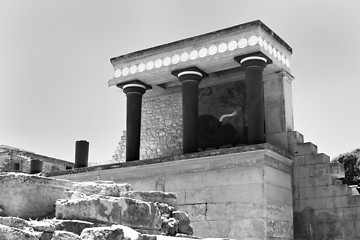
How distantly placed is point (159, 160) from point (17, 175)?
8.55m

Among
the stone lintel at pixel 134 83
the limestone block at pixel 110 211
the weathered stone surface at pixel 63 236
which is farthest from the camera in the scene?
the stone lintel at pixel 134 83

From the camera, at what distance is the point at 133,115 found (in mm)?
16578

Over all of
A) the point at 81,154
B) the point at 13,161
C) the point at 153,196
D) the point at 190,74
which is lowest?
the point at 153,196

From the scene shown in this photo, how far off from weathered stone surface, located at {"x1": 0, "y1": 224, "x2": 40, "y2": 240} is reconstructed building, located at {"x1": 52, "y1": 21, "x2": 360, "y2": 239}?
8.32m

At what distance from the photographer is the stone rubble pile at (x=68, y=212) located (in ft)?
16.0

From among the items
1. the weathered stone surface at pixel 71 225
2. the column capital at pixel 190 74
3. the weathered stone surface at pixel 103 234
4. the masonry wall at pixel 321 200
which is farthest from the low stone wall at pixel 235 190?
the weathered stone surface at pixel 103 234

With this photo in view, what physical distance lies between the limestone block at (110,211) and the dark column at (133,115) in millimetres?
9793

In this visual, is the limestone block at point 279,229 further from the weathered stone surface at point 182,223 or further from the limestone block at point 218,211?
the weathered stone surface at point 182,223

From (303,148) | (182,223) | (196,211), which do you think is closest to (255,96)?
(303,148)

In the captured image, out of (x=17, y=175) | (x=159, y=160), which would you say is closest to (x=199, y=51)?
(x=159, y=160)

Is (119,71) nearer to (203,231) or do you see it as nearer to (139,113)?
(139,113)

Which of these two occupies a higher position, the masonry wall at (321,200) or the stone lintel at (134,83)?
the stone lintel at (134,83)

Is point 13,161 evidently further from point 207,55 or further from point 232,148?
point 232,148

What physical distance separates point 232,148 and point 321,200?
9.46 feet
